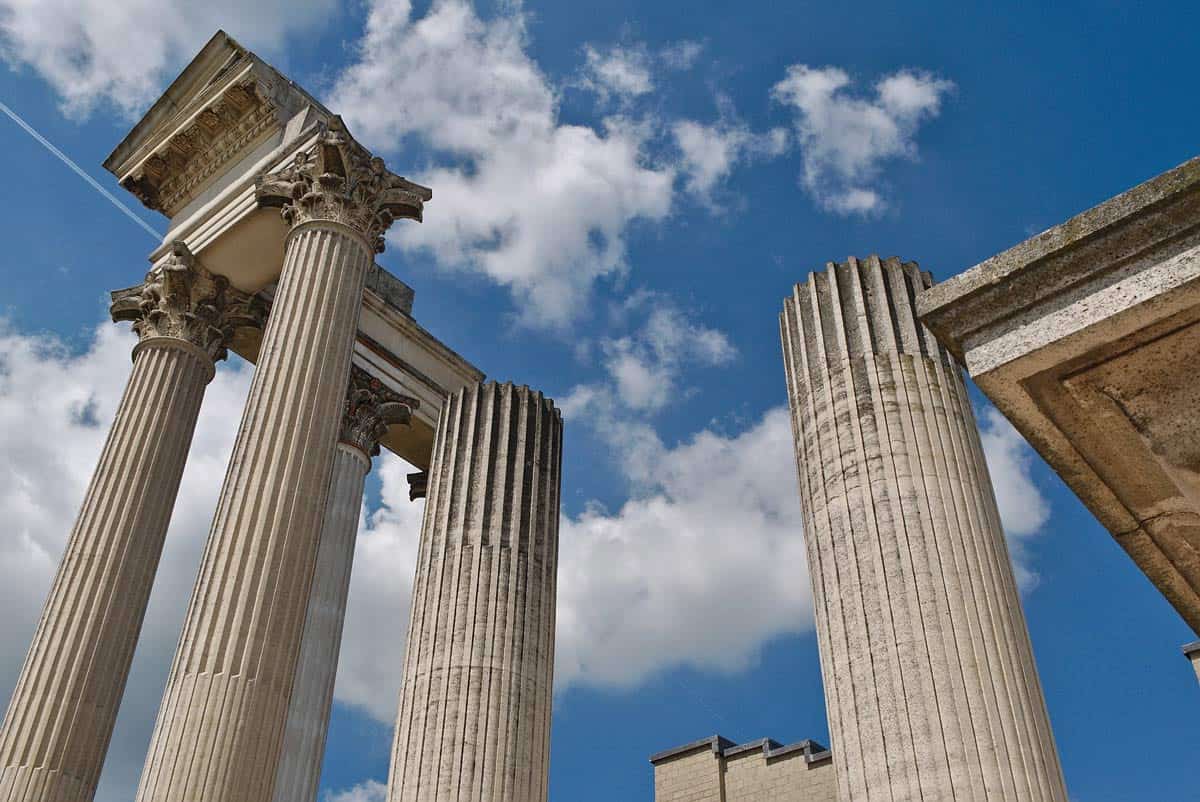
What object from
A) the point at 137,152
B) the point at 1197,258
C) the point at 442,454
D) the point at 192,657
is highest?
the point at 137,152

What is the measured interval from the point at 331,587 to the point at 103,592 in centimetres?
717

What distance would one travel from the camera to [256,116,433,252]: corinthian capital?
23.6m

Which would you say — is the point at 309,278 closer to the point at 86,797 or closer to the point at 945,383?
the point at 86,797

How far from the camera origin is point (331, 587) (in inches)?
1137

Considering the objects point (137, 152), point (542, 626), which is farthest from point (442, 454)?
point (137, 152)

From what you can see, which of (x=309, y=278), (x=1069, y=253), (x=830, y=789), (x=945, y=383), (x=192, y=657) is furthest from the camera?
(x=830, y=789)

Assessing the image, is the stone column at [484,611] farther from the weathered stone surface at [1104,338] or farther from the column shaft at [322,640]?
the weathered stone surface at [1104,338]

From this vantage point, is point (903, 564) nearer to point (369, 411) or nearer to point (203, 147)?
point (369, 411)

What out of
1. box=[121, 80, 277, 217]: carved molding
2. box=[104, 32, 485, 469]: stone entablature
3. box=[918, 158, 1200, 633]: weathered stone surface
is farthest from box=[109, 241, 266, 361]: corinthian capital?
box=[918, 158, 1200, 633]: weathered stone surface

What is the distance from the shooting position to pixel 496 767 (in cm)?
2053

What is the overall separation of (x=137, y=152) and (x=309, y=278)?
36.1 ft

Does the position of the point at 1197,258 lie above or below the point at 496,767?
below

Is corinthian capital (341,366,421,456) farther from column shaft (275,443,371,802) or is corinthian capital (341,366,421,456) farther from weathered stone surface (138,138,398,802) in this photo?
weathered stone surface (138,138,398,802)

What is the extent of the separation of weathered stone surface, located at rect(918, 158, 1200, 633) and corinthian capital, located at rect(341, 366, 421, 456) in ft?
89.1
